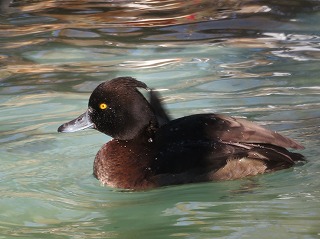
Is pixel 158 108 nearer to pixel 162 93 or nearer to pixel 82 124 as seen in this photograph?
pixel 82 124

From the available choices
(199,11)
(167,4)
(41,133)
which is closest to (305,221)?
(41,133)

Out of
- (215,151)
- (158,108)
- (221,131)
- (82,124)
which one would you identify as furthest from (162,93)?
(215,151)

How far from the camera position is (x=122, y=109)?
690 cm

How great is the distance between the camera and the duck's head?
6867 mm

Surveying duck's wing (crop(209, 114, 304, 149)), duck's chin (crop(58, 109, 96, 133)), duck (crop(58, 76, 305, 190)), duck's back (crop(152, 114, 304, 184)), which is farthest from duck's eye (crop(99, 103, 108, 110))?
duck's wing (crop(209, 114, 304, 149))

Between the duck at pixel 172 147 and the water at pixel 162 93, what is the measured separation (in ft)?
0.31

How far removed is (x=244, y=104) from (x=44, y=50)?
324cm

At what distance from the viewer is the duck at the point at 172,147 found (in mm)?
6570

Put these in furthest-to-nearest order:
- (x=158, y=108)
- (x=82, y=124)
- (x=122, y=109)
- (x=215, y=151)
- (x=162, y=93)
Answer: (x=162, y=93), (x=158, y=108), (x=82, y=124), (x=122, y=109), (x=215, y=151)

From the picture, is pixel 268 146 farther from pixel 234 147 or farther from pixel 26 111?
pixel 26 111

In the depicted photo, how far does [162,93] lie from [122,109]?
6.90 feet

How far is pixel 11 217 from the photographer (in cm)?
604

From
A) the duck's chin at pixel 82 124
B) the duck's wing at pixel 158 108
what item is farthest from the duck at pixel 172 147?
the duck's wing at pixel 158 108

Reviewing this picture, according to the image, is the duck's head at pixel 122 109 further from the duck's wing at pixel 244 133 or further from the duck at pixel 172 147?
the duck's wing at pixel 244 133
